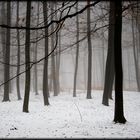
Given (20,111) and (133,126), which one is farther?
(20,111)

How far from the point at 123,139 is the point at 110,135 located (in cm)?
62

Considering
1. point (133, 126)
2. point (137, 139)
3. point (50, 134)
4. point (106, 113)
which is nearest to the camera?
point (137, 139)

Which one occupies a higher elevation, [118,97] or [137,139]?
[118,97]

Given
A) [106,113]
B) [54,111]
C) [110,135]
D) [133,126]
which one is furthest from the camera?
[54,111]

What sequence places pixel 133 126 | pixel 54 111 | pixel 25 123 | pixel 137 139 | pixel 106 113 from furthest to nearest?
pixel 54 111 → pixel 106 113 → pixel 25 123 → pixel 133 126 → pixel 137 139

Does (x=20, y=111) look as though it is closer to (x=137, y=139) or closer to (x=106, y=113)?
(x=106, y=113)

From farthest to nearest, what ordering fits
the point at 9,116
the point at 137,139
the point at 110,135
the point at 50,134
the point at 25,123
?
the point at 9,116
the point at 25,123
the point at 50,134
the point at 110,135
the point at 137,139

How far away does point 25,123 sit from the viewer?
12.0 m

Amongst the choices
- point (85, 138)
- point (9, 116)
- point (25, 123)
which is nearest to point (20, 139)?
point (85, 138)

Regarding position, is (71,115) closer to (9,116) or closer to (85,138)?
(9,116)

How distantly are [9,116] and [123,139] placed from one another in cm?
774

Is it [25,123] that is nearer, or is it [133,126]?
[133,126]

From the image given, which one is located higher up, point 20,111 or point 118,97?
point 118,97

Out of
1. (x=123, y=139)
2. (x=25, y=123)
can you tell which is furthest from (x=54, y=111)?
(x=123, y=139)
